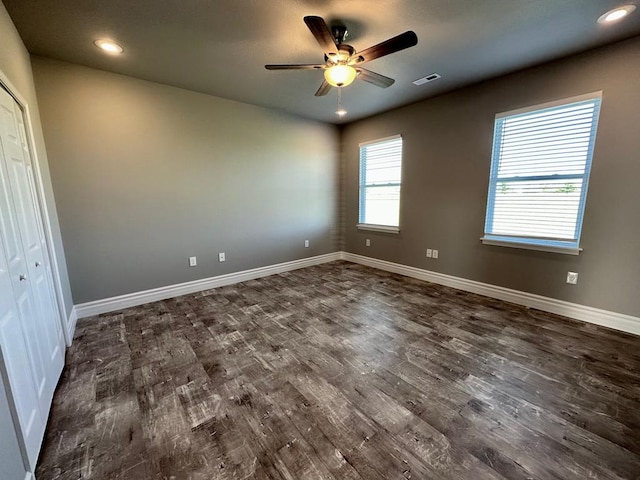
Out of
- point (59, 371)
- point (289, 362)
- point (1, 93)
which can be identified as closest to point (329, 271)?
point (289, 362)

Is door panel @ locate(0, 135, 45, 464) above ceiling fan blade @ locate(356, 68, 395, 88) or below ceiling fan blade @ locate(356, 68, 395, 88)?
below

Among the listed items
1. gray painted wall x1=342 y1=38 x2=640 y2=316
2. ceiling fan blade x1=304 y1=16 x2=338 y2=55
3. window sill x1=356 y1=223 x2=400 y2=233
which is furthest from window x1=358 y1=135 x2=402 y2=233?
ceiling fan blade x1=304 y1=16 x2=338 y2=55

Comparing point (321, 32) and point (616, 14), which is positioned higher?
point (616, 14)

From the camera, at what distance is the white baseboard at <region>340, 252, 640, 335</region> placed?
8.42ft

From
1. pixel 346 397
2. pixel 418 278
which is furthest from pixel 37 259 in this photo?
pixel 418 278

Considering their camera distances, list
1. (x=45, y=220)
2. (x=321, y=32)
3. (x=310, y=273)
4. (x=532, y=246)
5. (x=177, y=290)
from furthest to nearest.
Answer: (x=310, y=273) → (x=177, y=290) → (x=532, y=246) → (x=45, y=220) → (x=321, y=32)

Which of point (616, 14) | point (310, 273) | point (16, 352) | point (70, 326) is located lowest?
point (310, 273)

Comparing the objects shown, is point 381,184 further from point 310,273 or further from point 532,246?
point 532,246

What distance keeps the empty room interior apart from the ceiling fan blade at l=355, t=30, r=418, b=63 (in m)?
0.02

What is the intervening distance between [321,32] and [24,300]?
2.43 m

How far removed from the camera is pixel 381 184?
4586 mm

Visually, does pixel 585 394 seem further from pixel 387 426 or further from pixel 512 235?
pixel 512 235

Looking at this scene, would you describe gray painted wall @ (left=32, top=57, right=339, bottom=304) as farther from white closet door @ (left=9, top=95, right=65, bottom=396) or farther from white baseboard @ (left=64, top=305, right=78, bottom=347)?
white closet door @ (left=9, top=95, right=65, bottom=396)

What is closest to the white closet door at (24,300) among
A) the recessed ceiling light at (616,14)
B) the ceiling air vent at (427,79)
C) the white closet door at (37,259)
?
the white closet door at (37,259)
